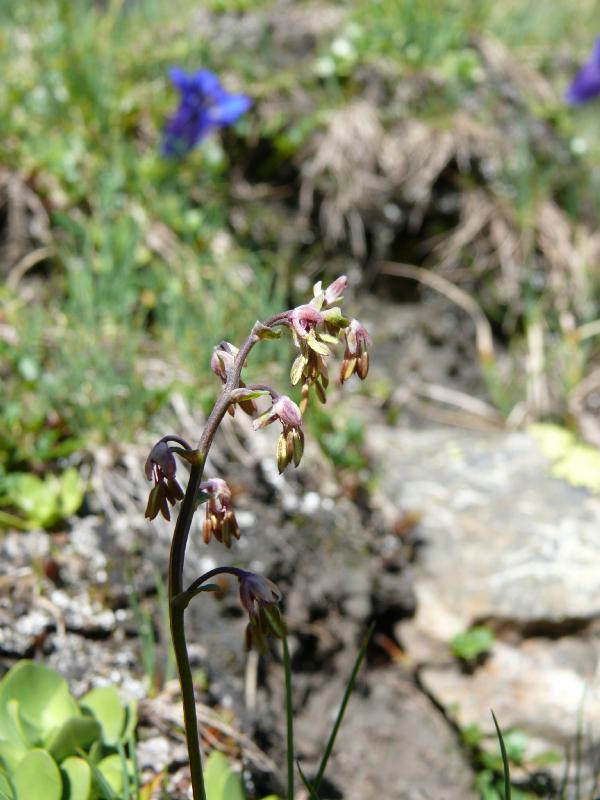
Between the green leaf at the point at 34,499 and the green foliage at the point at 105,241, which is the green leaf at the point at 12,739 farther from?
the green foliage at the point at 105,241

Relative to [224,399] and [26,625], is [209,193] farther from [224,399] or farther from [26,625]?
[224,399]

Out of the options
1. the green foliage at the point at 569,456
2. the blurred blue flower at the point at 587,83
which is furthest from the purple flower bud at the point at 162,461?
the blurred blue flower at the point at 587,83

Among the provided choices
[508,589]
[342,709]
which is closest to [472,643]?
[508,589]

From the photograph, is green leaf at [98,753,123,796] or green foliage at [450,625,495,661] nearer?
green leaf at [98,753,123,796]

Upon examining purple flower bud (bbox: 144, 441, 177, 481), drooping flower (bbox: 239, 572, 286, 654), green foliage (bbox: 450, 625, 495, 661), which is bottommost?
green foliage (bbox: 450, 625, 495, 661)

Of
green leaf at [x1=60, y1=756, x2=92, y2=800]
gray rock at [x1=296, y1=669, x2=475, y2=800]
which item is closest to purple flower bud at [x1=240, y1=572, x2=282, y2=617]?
green leaf at [x1=60, y1=756, x2=92, y2=800]

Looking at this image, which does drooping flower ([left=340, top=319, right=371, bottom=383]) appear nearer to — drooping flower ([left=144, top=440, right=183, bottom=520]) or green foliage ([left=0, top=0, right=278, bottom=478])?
drooping flower ([left=144, top=440, right=183, bottom=520])

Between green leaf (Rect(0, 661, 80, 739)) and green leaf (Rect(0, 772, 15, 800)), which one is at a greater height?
green leaf (Rect(0, 661, 80, 739))

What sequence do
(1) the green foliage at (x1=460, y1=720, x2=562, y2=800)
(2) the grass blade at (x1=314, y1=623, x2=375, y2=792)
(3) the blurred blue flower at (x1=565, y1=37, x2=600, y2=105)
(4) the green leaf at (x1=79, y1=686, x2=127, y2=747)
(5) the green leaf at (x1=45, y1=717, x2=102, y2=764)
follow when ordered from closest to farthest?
(2) the grass blade at (x1=314, y1=623, x2=375, y2=792) < (5) the green leaf at (x1=45, y1=717, x2=102, y2=764) < (4) the green leaf at (x1=79, y1=686, x2=127, y2=747) < (1) the green foliage at (x1=460, y1=720, x2=562, y2=800) < (3) the blurred blue flower at (x1=565, y1=37, x2=600, y2=105)
